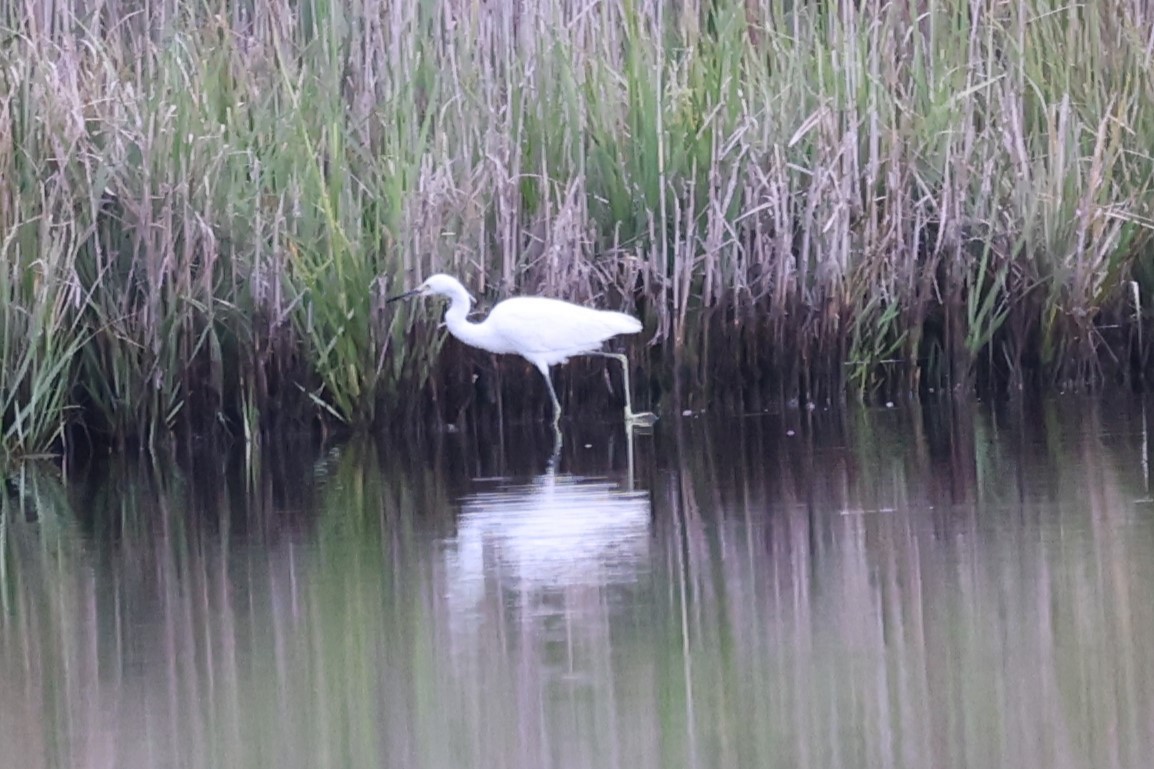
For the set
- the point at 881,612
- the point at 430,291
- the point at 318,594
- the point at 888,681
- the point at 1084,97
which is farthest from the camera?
the point at 1084,97

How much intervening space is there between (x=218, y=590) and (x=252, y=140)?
3540 millimetres

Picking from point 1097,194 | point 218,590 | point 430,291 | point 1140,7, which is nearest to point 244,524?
point 218,590

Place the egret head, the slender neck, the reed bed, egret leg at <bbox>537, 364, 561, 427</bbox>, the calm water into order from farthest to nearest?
egret leg at <bbox>537, 364, 561, 427</bbox>
the slender neck
the egret head
the reed bed
the calm water

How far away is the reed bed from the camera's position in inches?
331

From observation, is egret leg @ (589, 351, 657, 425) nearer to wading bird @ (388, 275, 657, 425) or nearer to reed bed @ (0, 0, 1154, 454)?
wading bird @ (388, 275, 657, 425)

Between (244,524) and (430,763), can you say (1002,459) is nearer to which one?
(244,524)

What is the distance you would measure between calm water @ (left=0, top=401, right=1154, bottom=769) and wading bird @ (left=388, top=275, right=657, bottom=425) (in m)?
0.85

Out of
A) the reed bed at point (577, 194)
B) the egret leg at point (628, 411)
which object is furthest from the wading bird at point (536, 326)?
the reed bed at point (577, 194)

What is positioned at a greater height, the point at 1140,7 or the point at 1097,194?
the point at 1140,7

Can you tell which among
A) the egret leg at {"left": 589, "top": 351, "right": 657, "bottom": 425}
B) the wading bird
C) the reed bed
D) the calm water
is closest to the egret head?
the wading bird

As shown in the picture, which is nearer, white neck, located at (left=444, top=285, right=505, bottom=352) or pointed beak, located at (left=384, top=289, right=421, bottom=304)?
pointed beak, located at (left=384, top=289, right=421, bottom=304)

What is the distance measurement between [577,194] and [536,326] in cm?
68

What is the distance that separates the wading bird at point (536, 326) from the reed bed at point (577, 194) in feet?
0.65

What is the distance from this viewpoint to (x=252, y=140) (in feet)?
28.2
